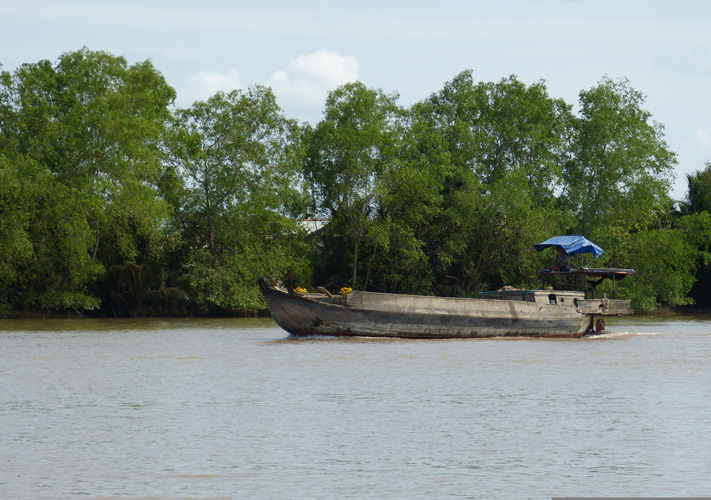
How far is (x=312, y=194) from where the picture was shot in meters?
79.2

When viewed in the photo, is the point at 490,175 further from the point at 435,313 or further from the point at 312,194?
the point at 435,313

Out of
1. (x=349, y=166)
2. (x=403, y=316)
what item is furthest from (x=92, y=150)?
(x=403, y=316)

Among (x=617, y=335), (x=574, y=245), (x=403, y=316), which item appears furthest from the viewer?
(x=617, y=335)

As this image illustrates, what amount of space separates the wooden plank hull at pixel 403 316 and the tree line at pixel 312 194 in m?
22.8

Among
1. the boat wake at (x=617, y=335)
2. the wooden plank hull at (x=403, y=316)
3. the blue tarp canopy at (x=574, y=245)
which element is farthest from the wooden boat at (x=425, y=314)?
the blue tarp canopy at (x=574, y=245)

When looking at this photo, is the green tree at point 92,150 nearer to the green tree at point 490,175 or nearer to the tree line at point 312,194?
the tree line at point 312,194

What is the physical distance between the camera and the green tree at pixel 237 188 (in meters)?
69.9

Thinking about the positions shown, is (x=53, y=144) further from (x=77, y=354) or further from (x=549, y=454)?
(x=549, y=454)

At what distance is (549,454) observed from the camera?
16.4 meters

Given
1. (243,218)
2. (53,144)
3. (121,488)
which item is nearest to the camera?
(121,488)

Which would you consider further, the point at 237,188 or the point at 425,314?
the point at 237,188

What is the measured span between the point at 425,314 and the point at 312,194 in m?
36.3

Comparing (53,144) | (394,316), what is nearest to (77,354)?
(394,316)

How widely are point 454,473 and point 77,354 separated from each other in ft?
78.3
